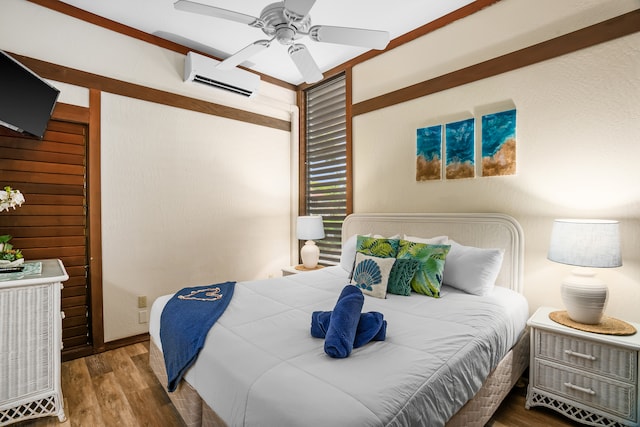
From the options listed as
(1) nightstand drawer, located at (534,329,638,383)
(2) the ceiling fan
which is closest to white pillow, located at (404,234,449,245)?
(1) nightstand drawer, located at (534,329,638,383)

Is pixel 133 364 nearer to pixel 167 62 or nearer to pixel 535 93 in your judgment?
pixel 167 62

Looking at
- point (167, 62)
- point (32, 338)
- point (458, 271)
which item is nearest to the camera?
point (32, 338)

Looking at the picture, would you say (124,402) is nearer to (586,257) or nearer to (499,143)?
(586,257)

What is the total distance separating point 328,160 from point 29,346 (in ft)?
10.2

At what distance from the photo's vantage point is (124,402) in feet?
6.62

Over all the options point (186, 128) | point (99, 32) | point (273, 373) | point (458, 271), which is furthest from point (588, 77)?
point (99, 32)

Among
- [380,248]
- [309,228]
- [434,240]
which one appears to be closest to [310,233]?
[309,228]

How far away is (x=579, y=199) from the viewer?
213cm

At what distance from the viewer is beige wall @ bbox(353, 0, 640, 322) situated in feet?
6.48

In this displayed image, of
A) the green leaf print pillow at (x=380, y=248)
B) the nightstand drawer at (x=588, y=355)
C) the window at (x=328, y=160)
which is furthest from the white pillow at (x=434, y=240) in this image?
the window at (x=328, y=160)

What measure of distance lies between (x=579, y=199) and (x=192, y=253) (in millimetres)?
3320

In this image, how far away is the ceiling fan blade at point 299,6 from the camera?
170cm

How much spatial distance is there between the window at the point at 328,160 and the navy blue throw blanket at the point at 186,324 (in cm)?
189

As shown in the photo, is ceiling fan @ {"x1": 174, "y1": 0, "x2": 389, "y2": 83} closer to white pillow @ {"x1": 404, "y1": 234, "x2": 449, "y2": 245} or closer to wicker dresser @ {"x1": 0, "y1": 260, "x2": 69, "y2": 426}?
white pillow @ {"x1": 404, "y1": 234, "x2": 449, "y2": 245}
